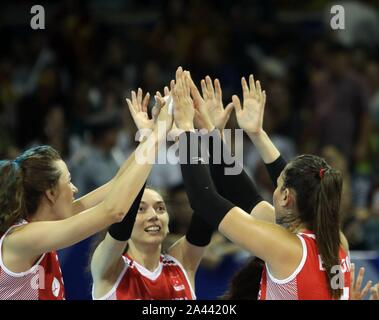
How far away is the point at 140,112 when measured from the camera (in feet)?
13.2

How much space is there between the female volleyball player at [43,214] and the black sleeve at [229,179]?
15.1 inches

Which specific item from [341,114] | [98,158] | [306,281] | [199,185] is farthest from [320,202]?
[341,114]

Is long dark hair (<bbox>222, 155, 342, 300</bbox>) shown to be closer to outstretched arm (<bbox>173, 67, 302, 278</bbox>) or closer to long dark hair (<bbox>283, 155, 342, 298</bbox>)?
long dark hair (<bbox>283, 155, 342, 298</bbox>)

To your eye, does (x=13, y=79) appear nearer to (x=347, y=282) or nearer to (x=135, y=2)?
(x=135, y=2)

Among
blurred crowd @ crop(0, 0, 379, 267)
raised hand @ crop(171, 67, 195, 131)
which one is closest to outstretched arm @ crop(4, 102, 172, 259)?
raised hand @ crop(171, 67, 195, 131)

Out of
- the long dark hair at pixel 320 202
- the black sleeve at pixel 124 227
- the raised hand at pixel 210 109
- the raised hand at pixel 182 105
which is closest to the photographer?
the long dark hair at pixel 320 202

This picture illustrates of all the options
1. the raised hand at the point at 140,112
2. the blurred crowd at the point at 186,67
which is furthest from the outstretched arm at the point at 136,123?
the blurred crowd at the point at 186,67

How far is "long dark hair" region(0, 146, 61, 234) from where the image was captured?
3654 millimetres

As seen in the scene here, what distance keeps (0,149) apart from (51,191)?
3858 millimetres

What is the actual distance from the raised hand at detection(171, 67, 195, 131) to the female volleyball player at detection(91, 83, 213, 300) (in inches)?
5.6

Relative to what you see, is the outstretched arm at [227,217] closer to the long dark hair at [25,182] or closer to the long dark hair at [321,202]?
the long dark hair at [321,202]

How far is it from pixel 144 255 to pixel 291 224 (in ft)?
2.63

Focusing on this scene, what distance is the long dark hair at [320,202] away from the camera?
11.8ft
